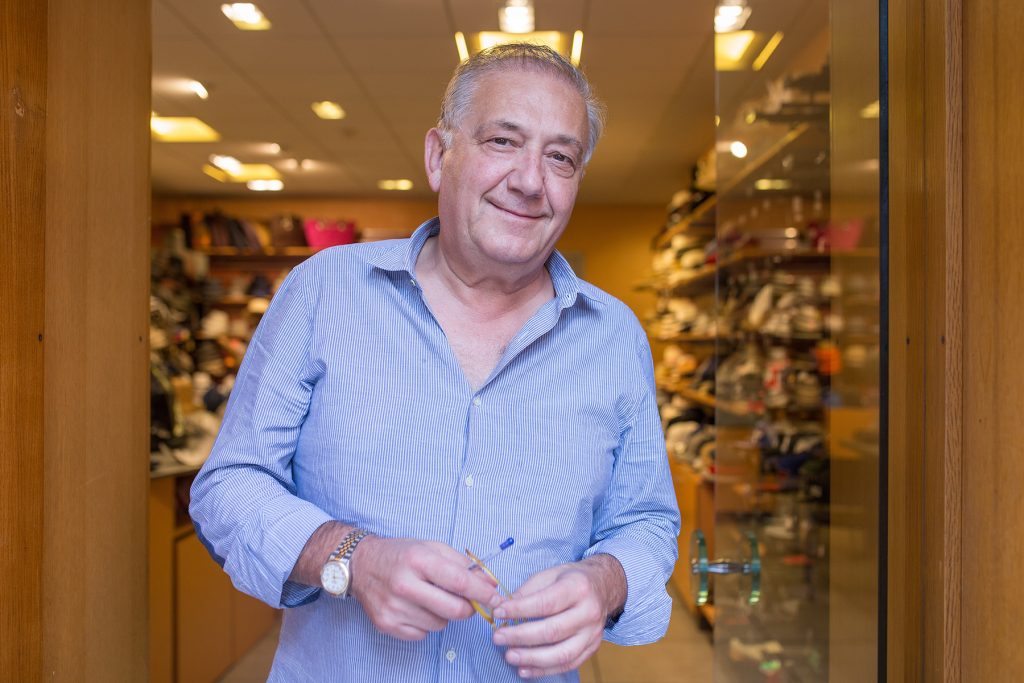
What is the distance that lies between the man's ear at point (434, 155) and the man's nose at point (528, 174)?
0.18 meters

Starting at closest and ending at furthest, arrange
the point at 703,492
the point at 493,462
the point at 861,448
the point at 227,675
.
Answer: the point at 493,462, the point at 861,448, the point at 227,675, the point at 703,492

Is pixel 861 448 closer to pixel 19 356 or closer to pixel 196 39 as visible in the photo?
pixel 19 356

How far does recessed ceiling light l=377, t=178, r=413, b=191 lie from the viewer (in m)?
7.53

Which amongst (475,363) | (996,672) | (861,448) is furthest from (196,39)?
(996,672)

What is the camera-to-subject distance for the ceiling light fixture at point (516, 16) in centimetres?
328

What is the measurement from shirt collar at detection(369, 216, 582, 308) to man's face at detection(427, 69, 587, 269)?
0.09m

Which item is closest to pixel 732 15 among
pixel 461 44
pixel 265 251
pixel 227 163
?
pixel 461 44

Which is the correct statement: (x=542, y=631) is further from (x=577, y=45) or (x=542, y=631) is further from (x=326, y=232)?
(x=326, y=232)

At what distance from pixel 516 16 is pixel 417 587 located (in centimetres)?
307

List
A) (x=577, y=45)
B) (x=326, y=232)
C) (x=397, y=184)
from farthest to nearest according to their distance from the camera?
(x=326, y=232)
(x=397, y=184)
(x=577, y=45)

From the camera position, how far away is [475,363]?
1.24 meters

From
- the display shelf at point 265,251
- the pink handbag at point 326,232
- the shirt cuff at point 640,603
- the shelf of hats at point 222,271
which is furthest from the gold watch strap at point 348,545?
the display shelf at point 265,251

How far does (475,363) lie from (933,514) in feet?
2.18

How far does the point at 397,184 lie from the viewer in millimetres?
7730
